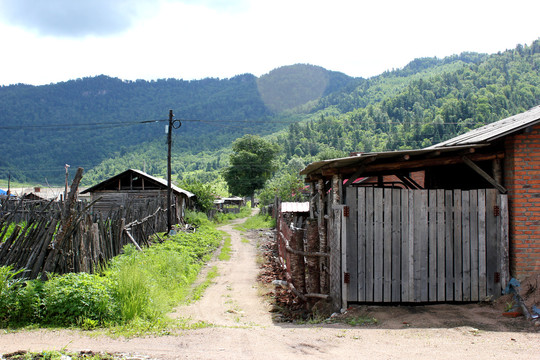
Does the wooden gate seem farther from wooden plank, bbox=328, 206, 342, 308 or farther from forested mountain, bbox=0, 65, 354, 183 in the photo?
forested mountain, bbox=0, 65, 354, 183

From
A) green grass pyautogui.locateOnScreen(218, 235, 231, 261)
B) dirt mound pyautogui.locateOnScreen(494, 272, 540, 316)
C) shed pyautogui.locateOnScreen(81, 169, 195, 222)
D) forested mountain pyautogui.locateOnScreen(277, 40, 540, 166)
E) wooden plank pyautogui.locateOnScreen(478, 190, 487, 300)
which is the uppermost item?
forested mountain pyautogui.locateOnScreen(277, 40, 540, 166)

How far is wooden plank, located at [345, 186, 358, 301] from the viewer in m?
7.43

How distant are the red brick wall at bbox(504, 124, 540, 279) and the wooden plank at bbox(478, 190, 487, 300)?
0.48m

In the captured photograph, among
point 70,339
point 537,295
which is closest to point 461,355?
point 537,295

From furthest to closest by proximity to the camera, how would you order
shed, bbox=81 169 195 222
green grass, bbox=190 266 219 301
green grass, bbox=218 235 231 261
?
shed, bbox=81 169 195 222, green grass, bbox=218 235 231 261, green grass, bbox=190 266 219 301

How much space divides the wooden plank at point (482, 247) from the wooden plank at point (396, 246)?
1.49 m

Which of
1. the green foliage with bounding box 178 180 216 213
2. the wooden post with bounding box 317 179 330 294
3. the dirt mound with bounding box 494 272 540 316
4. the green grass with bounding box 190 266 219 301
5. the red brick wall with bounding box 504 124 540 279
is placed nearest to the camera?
the dirt mound with bounding box 494 272 540 316

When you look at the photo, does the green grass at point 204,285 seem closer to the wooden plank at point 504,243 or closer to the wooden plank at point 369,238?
the wooden plank at point 369,238

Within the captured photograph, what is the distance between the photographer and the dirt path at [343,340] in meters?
5.08

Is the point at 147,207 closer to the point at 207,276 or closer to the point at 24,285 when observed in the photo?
the point at 207,276

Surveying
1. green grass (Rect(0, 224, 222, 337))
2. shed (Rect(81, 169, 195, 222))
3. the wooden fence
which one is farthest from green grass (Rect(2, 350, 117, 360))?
shed (Rect(81, 169, 195, 222))

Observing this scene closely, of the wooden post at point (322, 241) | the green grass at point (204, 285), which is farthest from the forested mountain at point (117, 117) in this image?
the wooden post at point (322, 241)

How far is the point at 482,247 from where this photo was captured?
7543mm

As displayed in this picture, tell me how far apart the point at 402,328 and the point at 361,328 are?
2.06 feet
